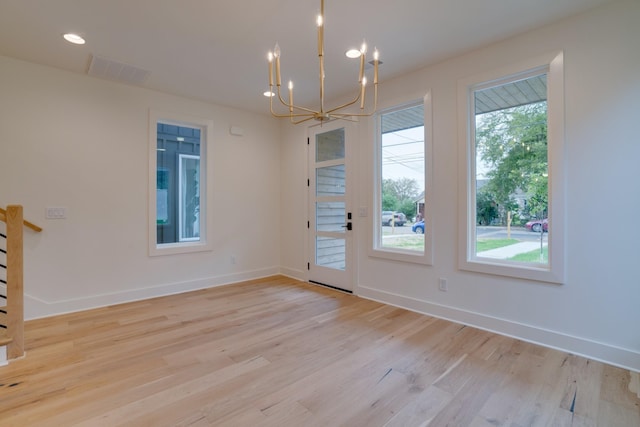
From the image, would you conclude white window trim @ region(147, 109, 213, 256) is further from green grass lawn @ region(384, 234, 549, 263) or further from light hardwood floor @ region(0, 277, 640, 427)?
green grass lawn @ region(384, 234, 549, 263)

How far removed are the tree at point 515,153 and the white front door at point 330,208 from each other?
1.76m

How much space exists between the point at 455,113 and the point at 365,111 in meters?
1.17

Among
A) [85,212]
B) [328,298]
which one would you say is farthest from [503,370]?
[85,212]

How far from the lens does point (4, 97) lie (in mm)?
3107

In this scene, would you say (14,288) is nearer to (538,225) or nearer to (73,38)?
(73,38)

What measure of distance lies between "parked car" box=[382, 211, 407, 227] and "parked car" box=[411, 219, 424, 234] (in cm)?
14

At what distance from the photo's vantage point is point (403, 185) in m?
3.73

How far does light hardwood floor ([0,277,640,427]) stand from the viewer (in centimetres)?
176

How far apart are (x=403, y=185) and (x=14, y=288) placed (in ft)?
12.5

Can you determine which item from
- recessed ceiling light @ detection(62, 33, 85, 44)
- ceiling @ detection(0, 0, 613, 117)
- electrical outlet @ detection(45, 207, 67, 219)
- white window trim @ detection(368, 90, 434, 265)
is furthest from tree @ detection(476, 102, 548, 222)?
electrical outlet @ detection(45, 207, 67, 219)

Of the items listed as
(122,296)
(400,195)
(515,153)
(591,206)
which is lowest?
(122,296)

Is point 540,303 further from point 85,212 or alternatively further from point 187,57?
point 85,212

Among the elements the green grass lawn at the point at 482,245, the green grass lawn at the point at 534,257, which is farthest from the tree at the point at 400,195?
the green grass lawn at the point at 534,257

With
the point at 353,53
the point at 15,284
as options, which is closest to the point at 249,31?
the point at 353,53
